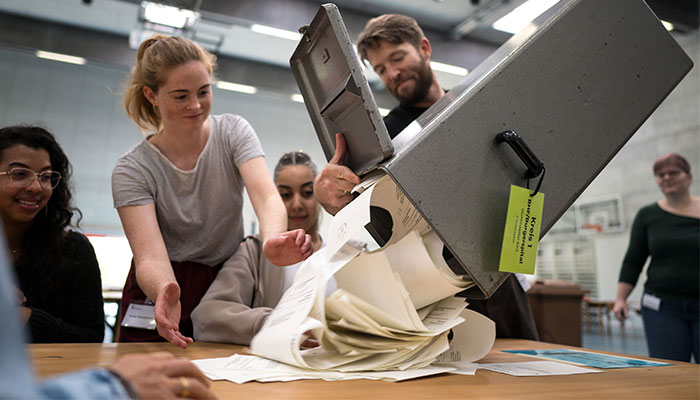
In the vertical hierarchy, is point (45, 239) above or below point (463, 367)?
above

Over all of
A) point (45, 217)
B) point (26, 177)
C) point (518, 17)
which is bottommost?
point (45, 217)

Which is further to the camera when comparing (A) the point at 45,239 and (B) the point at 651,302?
(B) the point at 651,302

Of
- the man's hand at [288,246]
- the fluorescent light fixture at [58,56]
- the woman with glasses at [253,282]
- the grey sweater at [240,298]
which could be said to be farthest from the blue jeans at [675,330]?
the fluorescent light fixture at [58,56]

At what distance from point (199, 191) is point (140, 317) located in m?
0.34

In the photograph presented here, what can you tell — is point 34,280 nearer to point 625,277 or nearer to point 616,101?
point 616,101

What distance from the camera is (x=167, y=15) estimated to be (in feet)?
14.8

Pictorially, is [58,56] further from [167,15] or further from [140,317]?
[140,317]

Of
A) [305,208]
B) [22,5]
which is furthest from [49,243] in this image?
[22,5]

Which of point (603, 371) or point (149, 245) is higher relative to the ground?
point (149, 245)

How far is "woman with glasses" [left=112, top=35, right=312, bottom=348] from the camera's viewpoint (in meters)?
1.18

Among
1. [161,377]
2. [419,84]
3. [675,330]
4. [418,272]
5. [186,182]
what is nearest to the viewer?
[161,377]

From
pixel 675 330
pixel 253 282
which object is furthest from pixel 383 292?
pixel 675 330

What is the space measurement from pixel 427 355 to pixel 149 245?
688 millimetres

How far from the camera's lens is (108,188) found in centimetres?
629
